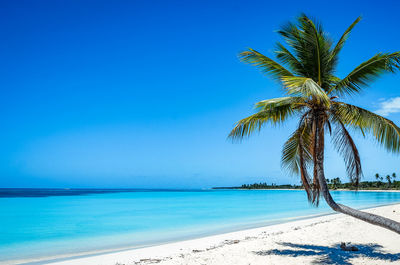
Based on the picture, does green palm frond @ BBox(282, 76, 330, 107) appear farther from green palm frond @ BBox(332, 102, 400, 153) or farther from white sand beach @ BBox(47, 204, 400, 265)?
white sand beach @ BBox(47, 204, 400, 265)

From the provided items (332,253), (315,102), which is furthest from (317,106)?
(332,253)

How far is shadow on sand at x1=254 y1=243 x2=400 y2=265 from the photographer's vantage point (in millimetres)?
5844

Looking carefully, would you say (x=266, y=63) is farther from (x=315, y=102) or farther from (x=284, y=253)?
(x=284, y=253)

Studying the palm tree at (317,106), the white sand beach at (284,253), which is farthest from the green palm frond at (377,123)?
the white sand beach at (284,253)

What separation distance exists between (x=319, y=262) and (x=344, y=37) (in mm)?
4235

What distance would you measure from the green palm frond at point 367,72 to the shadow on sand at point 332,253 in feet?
10.5

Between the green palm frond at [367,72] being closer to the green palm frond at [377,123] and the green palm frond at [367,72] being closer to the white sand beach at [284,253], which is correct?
the green palm frond at [377,123]

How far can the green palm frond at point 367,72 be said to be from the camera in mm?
5047

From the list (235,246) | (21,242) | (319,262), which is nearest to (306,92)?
(319,262)

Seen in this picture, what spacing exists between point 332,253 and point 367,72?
3.74 meters

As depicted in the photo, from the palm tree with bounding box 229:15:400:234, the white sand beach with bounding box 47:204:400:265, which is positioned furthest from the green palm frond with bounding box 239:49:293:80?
the white sand beach with bounding box 47:204:400:265

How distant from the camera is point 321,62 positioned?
5777 mm

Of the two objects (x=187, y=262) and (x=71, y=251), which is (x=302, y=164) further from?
(x=71, y=251)

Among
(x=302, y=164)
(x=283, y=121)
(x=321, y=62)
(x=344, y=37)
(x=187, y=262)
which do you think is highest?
(x=344, y=37)
